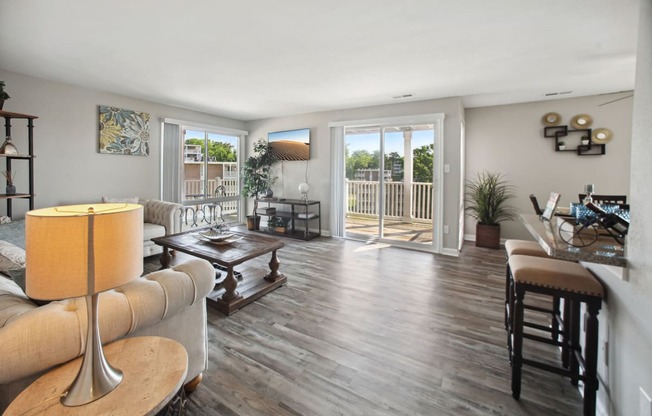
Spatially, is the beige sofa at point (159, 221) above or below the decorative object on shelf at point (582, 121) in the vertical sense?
below

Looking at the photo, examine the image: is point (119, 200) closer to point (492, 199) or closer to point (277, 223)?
point (277, 223)

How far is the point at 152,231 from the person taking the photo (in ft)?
12.6

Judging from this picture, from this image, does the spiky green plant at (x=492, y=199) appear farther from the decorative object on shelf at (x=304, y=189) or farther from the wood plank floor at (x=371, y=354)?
the decorative object on shelf at (x=304, y=189)

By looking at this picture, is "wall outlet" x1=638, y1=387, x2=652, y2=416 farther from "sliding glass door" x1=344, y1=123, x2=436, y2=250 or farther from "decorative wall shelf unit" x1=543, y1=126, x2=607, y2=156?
"decorative wall shelf unit" x1=543, y1=126, x2=607, y2=156

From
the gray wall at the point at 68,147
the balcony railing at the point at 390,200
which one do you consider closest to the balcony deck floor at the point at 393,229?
the balcony railing at the point at 390,200

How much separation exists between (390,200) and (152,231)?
3895 mm

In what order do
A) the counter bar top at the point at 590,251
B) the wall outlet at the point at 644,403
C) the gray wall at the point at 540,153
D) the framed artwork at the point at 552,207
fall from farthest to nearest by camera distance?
the gray wall at the point at 540,153
the framed artwork at the point at 552,207
the counter bar top at the point at 590,251
the wall outlet at the point at 644,403

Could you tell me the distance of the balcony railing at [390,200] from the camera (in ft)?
17.0

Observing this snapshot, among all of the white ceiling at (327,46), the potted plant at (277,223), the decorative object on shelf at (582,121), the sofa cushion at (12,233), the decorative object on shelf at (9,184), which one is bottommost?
the potted plant at (277,223)

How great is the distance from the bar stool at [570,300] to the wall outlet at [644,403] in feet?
0.96

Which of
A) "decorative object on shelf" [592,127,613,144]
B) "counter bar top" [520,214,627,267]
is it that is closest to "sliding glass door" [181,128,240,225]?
"counter bar top" [520,214,627,267]

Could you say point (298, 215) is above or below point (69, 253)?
below

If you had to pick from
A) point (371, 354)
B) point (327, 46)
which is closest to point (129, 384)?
point (371, 354)

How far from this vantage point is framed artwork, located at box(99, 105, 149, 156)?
4215mm
